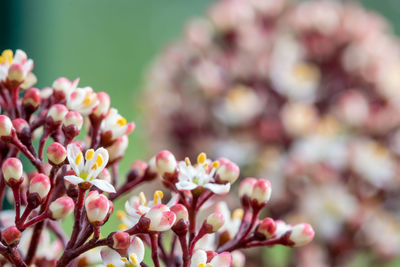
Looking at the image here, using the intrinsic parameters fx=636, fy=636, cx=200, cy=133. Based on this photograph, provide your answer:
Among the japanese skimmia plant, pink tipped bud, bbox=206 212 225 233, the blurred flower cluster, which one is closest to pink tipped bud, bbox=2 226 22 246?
the japanese skimmia plant

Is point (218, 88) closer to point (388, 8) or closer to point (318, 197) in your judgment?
point (318, 197)

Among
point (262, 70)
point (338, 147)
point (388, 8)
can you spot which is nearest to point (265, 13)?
point (262, 70)

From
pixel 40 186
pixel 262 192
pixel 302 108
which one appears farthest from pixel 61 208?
pixel 302 108

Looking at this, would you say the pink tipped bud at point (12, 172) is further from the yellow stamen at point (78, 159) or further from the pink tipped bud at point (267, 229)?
the pink tipped bud at point (267, 229)

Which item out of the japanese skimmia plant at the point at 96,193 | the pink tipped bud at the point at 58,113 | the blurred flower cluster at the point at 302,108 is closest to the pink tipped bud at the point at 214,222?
the japanese skimmia plant at the point at 96,193

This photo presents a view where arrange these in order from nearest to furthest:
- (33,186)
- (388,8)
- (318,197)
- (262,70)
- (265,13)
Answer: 1. (33,186)
2. (318,197)
3. (262,70)
4. (265,13)
5. (388,8)

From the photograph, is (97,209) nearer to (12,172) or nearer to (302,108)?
(12,172)
